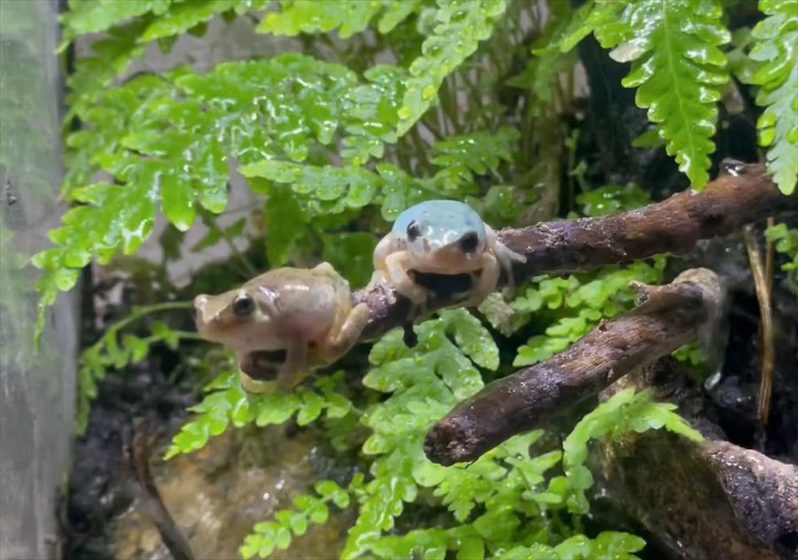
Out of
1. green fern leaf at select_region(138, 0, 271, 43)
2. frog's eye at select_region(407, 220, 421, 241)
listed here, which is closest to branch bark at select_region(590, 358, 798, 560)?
frog's eye at select_region(407, 220, 421, 241)

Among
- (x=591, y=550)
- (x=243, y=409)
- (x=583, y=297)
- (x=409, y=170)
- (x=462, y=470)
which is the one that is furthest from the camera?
(x=409, y=170)

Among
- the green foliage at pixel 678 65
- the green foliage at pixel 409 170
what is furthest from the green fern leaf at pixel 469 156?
the green foliage at pixel 678 65

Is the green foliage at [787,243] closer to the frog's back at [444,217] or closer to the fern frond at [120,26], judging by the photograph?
the frog's back at [444,217]

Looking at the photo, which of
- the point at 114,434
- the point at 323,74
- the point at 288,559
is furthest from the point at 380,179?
the point at 114,434

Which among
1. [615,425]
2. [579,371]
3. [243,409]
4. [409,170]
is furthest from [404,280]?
[409,170]

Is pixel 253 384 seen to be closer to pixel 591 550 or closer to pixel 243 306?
pixel 243 306
